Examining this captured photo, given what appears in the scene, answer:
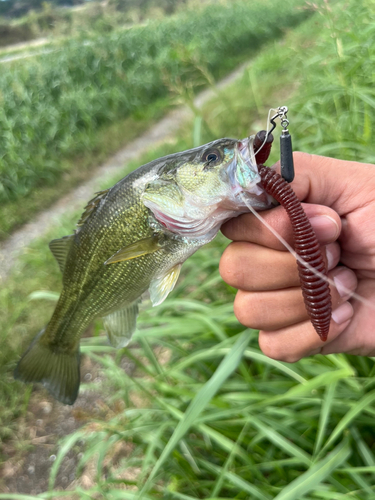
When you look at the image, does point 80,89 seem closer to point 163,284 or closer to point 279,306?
point 163,284

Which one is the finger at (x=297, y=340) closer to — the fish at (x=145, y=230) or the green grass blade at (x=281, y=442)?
the green grass blade at (x=281, y=442)

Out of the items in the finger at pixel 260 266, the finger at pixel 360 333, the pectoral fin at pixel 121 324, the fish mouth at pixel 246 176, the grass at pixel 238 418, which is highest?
the fish mouth at pixel 246 176

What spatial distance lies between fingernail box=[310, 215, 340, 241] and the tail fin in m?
1.03

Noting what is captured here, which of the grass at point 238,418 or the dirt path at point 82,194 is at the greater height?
the grass at point 238,418

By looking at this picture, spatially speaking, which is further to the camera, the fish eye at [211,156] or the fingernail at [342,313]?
the fingernail at [342,313]

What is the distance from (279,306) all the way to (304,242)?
42 centimetres

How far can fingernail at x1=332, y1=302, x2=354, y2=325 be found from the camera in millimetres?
1153

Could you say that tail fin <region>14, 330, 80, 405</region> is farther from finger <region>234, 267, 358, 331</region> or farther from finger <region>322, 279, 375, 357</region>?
finger <region>322, 279, 375, 357</region>

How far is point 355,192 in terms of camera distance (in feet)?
3.70

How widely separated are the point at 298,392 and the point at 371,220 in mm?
612

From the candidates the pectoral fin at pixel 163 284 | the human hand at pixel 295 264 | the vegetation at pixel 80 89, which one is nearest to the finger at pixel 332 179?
the human hand at pixel 295 264

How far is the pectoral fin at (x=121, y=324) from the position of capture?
1.23 meters

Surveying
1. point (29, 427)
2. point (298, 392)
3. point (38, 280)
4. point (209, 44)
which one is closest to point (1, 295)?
point (38, 280)

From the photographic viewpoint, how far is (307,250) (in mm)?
778
